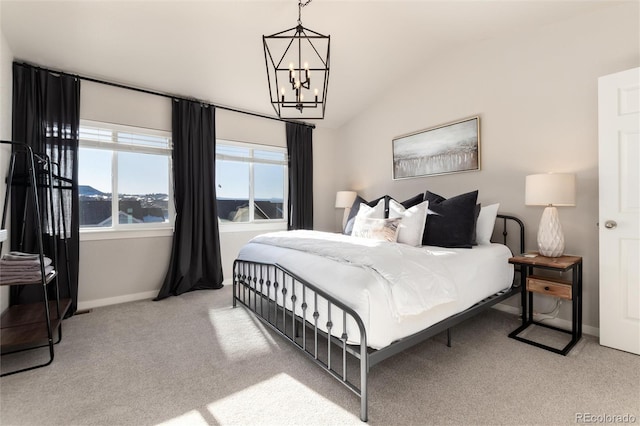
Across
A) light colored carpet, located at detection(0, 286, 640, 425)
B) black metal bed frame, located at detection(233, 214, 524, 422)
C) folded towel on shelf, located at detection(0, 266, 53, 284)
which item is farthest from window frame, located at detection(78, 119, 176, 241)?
black metal bed frame, located at detection(233, 214, 524, 422)

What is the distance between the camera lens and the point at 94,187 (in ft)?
11.1

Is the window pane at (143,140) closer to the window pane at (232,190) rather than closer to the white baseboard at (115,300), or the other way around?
the window pane at (232,190)

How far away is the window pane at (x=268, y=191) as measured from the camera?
4641 millimetres

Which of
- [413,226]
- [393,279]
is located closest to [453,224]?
[413,226]

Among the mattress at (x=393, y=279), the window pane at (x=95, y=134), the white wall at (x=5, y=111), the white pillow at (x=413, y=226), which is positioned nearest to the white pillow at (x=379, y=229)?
the white pillow at (x=413, y=226)

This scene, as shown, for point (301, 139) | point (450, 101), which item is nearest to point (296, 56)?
point (301, 139)

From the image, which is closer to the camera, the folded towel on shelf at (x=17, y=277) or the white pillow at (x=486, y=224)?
the folded towel on shelf at (x=17, y=277)

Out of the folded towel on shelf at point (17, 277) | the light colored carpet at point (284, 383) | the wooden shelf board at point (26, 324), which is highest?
the folded towel on shelf at point (17, 277)

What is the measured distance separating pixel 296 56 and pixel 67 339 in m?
3.57

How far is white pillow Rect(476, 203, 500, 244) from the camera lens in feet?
9.63

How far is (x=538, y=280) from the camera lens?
98.3 inches

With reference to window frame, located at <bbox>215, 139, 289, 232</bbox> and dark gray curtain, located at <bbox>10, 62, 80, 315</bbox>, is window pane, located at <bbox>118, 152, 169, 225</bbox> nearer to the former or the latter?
dark gray curtain, located at <bbox>10, 62, 80, 315</bbox>

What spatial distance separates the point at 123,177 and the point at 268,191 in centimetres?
196

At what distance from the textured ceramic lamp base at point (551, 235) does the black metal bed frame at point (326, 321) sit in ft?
1.30
